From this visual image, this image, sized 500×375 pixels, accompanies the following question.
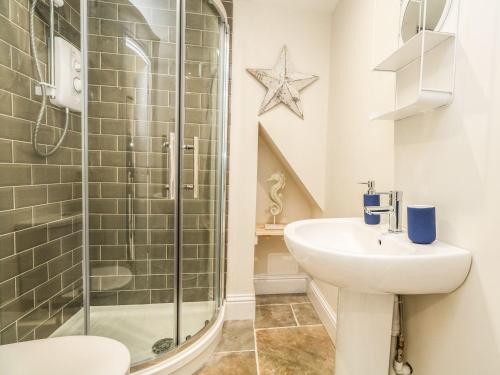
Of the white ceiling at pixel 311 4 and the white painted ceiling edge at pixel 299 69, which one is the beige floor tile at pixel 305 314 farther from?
the white ceiling at pixel 311 4

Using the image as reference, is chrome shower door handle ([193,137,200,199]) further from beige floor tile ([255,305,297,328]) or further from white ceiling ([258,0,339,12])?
white ceiling ([258,0,339,12])

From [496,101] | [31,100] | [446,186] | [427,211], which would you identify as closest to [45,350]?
[31,100]

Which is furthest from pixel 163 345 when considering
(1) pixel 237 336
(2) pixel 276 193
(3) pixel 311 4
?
(3) pixel 311 4

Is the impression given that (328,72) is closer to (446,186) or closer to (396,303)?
(446,186)

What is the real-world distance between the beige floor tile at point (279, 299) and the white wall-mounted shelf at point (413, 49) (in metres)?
1.76

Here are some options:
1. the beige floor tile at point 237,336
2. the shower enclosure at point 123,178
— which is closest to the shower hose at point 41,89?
the shower enclosure at point 123,178

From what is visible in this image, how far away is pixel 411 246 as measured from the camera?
2.60 feet

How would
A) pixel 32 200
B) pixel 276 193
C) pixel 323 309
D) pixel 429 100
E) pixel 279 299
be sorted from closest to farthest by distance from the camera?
pixel 429 100 → pixel 32 200 → pixel 323 309 → pixel 276 193 → pixel 279 299

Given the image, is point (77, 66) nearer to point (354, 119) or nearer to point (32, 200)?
point (32, 200)

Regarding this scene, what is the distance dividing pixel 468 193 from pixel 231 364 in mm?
1375

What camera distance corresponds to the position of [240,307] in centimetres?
185

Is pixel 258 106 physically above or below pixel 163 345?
above

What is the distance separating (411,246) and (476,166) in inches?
11.2

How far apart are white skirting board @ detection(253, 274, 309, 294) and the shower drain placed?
913mm
